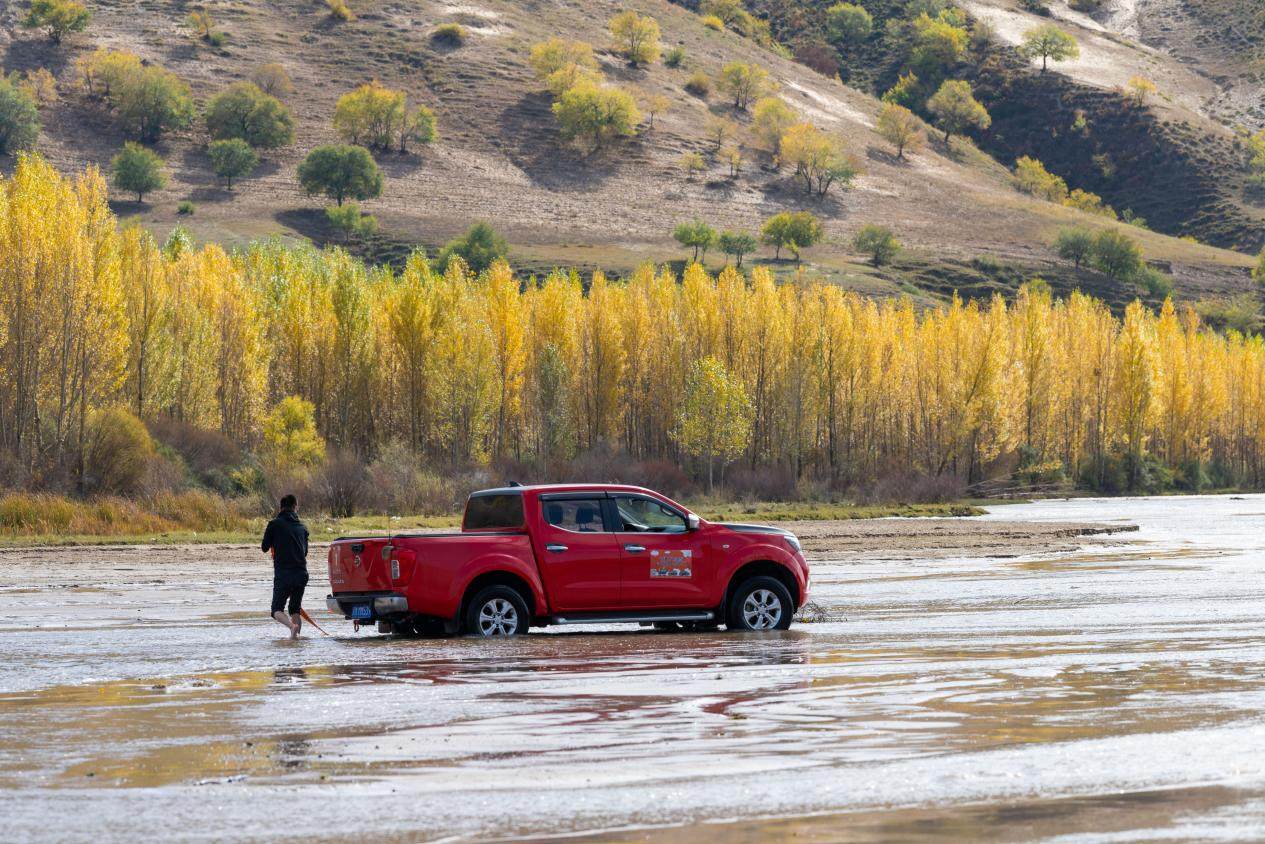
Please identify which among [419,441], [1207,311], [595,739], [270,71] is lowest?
[595,739]

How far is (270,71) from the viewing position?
513 ft

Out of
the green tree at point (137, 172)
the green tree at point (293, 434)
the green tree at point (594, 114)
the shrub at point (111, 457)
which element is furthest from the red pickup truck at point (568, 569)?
the green tree at point (594, 114)

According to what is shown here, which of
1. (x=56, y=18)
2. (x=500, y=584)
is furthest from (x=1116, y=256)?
(x=500, y=584)

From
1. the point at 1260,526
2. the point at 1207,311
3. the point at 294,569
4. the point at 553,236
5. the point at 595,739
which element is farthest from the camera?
the point at 1207,311

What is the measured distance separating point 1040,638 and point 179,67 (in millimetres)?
149092

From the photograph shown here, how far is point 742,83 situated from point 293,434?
Result: 129610 mm

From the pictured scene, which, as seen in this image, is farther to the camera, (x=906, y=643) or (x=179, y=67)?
(x=179, y=67)

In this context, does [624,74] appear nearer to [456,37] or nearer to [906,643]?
[456,37]

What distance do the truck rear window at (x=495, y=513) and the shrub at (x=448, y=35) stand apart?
159978mm

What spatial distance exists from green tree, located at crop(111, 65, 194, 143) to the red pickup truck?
431 ft

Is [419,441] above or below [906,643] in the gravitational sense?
above

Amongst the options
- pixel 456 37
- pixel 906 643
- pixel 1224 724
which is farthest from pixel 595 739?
pixel 456 37

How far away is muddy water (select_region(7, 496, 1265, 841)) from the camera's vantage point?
8.98 metres

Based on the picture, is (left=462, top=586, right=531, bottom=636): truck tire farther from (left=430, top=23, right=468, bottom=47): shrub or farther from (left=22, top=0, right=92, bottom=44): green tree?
(left=430, top=23, right=468, bottom=47): shrub
